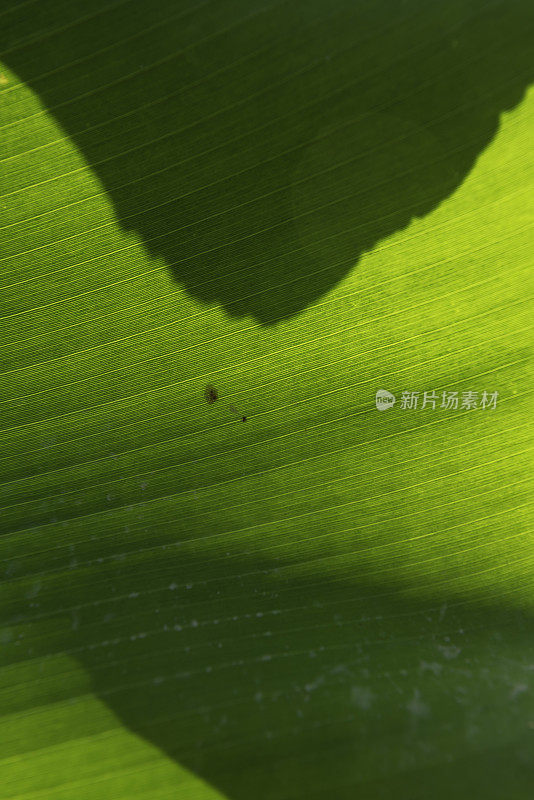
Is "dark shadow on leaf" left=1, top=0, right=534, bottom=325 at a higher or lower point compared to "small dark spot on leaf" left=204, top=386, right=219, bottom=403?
higher

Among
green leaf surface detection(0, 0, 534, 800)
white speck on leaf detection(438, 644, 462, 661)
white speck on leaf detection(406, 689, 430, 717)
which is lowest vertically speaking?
white speck on leaf detection(406, 689, 430, 717)

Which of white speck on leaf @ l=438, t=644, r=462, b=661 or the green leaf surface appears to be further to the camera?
white speck on leaf @ l=438, t=644, r=462, b=661

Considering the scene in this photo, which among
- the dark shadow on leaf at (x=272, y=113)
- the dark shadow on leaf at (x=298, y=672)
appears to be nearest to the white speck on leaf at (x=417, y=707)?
the dark shadow on leaf at (x=298, y=672)

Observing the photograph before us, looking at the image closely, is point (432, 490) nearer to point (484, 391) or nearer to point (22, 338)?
point (484, 391)

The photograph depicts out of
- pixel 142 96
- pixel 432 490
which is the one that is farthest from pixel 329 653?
pixel 142 96

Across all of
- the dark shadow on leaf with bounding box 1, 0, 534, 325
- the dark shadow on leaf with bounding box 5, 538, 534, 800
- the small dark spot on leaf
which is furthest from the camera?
the small dark spot on leaf

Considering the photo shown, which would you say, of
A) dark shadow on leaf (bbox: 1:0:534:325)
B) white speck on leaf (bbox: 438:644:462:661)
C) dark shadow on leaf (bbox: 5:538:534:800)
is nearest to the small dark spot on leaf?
dark shadow on leaf (bbox: 1:0:534:325)

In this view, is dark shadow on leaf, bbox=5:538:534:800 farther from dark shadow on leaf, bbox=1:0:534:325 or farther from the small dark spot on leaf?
dark shadow on leaf, bbox=1:0:534:325

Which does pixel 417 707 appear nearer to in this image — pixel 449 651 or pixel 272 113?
pixel 449 651
